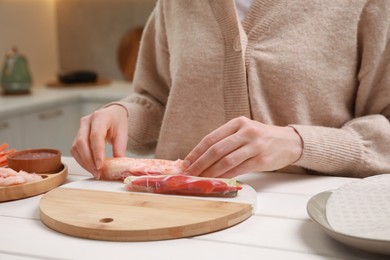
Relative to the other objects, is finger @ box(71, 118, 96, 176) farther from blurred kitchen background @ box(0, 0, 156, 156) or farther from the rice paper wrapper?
blurred kitchen background @ box(0, 0, 156, 156)

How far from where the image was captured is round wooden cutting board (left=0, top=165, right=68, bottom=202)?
3.01 ft

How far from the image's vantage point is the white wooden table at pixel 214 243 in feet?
2.24

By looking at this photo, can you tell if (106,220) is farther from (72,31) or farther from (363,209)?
(72,31)

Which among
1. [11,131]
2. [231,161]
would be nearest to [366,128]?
[231,161]

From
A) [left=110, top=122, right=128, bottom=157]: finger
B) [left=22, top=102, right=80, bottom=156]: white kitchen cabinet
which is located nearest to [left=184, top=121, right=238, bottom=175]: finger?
[left=110, top=122, right=128, bottom=157]: finger

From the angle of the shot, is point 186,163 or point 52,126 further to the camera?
point 52,126

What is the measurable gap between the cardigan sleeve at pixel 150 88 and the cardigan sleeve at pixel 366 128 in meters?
0.49

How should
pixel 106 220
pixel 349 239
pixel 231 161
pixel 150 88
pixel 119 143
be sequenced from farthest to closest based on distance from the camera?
pixel 150 88, pixel 119 143, pixel 231 161, pixel 106 220, pixel 349 239

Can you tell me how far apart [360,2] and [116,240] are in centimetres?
72

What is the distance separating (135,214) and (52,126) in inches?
77.0

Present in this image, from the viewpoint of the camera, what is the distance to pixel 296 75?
114cm

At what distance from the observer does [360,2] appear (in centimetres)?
110

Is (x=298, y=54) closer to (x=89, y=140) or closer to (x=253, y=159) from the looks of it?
(x=253, y=159)

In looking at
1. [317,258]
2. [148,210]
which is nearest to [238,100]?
[148,210]
